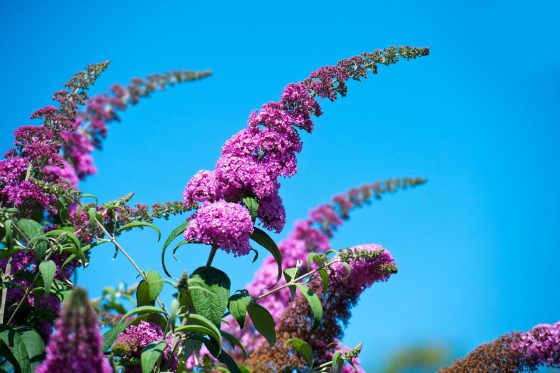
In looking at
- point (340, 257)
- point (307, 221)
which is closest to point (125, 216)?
point (340, 257)

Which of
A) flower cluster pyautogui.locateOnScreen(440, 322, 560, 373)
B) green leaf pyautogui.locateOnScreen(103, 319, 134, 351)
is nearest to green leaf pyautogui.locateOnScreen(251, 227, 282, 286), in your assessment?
green leaf pyautogui.locateOnScreen(103, 319, 134, 351)

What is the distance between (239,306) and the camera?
3393 mm

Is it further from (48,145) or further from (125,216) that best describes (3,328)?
(48,145)

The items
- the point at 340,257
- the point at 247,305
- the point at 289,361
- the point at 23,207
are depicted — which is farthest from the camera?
the point at 289,361

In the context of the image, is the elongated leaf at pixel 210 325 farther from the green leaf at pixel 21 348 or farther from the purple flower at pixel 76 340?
the purple flower at pixel 76 340

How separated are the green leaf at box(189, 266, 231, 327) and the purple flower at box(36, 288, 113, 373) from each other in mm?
1275

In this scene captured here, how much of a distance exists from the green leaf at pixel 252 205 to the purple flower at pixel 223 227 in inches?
3.4

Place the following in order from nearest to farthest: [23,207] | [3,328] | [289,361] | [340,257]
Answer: [3,328] < [340,257] < [23,207] < [289,361]

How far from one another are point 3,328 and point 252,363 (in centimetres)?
182

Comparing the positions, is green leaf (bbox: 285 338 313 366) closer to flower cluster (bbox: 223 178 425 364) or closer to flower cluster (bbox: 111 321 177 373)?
flower cluster (bbox: 111 321 177 373)

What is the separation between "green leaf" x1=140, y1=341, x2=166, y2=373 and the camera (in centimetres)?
264

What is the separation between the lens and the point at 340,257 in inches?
146

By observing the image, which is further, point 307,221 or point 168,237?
point 307,221

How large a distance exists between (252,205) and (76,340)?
1.94 meters
